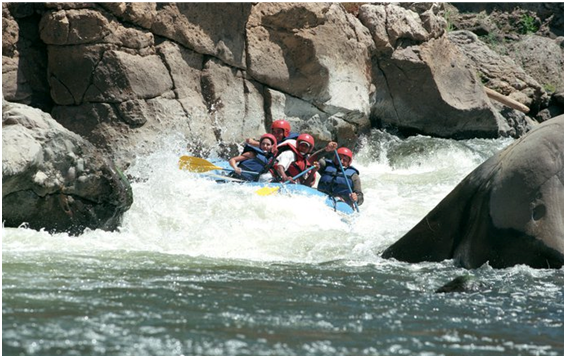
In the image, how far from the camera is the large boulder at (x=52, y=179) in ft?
21.9

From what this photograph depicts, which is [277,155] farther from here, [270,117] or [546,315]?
[546,315]

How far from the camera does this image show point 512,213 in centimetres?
594

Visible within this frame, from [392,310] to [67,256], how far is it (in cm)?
233

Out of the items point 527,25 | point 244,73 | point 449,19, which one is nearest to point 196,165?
point 244,73

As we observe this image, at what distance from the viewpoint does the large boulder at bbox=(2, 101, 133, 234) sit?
21.9 ft

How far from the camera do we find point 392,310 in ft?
15.0

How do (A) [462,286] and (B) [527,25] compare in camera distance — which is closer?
(A) [462,286]

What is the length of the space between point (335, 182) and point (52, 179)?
368cm

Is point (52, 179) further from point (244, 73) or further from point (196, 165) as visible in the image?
point (244, 73)

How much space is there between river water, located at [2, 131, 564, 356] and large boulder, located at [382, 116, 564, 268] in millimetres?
145

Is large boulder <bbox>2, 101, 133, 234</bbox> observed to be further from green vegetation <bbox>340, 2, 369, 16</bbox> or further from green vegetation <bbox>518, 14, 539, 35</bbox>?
green vegetation <bbox>518, 14, 539, 35</bbox>

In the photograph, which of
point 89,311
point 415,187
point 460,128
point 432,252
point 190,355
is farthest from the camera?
point 460,128

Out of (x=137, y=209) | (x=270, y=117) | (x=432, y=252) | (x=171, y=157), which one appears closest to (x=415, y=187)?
(x=270, y=117)

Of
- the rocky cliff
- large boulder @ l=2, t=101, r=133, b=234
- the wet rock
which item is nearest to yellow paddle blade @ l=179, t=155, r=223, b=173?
the rocky cliff
